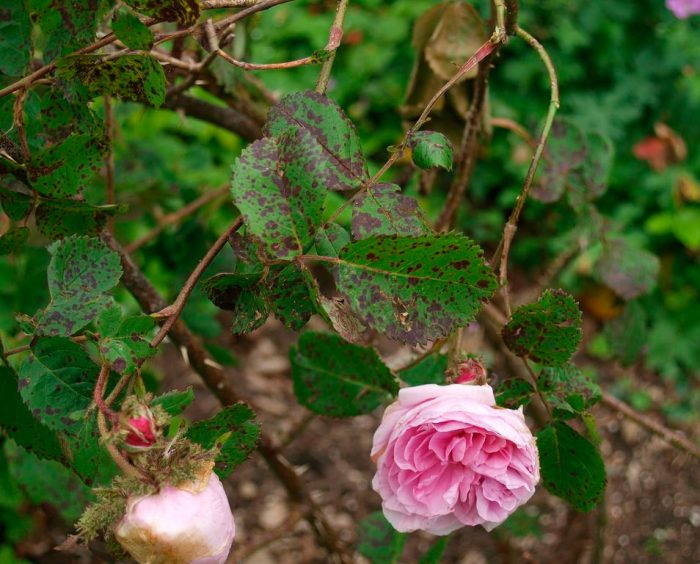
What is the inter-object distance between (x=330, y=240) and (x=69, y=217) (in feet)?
0.63

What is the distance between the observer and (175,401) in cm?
46

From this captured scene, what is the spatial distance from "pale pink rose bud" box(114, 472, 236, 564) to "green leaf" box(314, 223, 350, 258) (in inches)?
5.6

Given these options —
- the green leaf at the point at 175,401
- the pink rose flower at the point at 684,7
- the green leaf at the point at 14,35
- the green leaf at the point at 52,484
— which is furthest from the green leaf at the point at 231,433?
the pink rose flower at the point at 684,7

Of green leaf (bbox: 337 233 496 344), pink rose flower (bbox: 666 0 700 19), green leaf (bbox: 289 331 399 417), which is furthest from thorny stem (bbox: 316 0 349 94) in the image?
pink rose flower (bbox: 666 0 700 19)

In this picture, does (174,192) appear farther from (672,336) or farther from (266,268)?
(672,336)

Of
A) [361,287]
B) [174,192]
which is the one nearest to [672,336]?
[174,192]

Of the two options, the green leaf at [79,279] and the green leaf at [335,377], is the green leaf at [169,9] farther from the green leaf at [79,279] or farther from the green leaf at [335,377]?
the green leaf at [335,377]

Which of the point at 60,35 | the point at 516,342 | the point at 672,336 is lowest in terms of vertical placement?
the point at 672,336

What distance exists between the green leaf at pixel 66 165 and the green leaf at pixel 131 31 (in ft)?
0.27

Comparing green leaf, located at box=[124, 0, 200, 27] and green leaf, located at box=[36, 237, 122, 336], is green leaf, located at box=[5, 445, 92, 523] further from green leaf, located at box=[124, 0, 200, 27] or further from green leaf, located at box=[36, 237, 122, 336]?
green leaf, located at box=[124, 0, 200, 27]

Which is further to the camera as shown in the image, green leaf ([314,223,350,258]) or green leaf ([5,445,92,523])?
green leaf ([5,445,92,523])

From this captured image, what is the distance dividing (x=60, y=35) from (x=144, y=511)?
11.7 inches

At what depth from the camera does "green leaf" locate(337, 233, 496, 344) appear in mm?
429

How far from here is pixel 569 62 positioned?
2889mm
